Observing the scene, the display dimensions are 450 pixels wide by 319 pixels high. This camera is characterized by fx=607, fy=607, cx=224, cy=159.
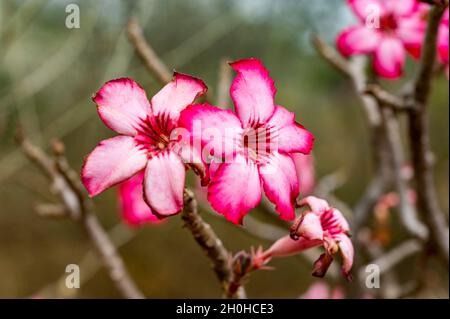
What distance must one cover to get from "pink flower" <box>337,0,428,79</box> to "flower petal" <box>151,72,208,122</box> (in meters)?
0.32

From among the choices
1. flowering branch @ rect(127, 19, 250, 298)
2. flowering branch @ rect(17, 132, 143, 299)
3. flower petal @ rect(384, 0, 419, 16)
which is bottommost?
flowering branch @ rect(127, 19, 250, 298)

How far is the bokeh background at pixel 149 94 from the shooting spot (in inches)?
42.6

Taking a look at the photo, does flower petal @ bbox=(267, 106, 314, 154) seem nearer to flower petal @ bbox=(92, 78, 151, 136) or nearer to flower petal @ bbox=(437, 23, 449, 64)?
flower petal @ bbox=(92, 78, 151, 136)

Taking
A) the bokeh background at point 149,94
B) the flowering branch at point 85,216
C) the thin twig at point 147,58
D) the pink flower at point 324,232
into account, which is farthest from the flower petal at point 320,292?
the pink flower at point 324,232

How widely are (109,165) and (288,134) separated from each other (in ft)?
0.33

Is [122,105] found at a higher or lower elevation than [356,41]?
lower

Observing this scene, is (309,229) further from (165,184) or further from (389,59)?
(389,59)

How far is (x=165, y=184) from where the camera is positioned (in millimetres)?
314

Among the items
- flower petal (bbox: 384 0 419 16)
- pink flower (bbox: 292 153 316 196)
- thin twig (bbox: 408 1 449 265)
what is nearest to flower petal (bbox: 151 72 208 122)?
thin twig (bbox: 408 1 449 265)

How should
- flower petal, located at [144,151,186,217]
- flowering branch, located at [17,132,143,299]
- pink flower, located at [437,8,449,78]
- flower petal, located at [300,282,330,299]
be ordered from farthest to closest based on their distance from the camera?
flower petal, located at [300,282,330,299] < flowering branch, located at [17,132,143,299] < pink flower, located at [437,8,449,78] < flower petal, located at [144,151,186,217]

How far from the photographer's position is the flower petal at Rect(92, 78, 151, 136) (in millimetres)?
328

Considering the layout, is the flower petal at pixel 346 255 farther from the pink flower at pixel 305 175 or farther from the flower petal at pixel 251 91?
the pink flower at pixel 305 175

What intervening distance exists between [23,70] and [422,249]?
3.13ft

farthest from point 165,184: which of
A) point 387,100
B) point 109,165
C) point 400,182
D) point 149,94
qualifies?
point 149,94
